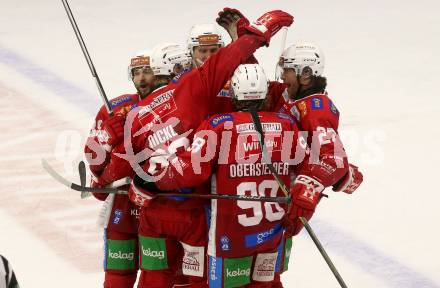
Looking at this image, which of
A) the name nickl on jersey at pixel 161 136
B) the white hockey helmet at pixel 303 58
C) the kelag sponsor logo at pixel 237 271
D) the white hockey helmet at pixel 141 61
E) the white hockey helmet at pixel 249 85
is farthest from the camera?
the white hockey helmet at pixel 141 61

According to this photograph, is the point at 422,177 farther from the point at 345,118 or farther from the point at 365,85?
the point at 365,85

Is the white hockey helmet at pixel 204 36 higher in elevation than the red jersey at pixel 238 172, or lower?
higher

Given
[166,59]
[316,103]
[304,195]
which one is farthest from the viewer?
[166,59]

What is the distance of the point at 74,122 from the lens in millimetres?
7516

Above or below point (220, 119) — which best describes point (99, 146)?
below

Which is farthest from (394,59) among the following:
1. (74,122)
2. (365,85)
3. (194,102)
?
(194,102)

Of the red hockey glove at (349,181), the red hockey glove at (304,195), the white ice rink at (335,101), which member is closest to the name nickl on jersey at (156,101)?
the red hockey glove at (304,195)

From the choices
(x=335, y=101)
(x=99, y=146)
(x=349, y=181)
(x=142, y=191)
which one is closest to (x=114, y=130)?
(x=99, y=146)

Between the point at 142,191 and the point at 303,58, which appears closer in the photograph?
the point at 142,191

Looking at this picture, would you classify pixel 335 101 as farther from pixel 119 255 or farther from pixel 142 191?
pixel 142 191

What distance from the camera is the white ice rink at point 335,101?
5.77 metres

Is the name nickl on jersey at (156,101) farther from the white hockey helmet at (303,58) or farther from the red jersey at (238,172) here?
the white hockey helmet at (303,58)

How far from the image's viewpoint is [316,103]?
4.45m

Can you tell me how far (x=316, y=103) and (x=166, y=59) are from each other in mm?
717
